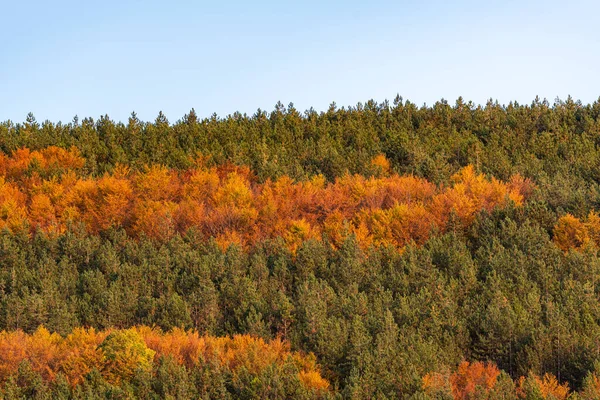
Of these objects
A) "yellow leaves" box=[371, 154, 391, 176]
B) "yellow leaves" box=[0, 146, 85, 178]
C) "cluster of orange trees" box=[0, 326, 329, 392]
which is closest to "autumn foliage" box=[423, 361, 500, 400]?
"cluster of orange trees" box=[0, 326, 329, 392]

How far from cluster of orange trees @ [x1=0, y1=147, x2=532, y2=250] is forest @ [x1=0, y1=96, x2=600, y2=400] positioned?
1.06 feet

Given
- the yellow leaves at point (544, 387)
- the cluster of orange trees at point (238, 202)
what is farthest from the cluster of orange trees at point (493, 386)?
the cluster of orange trees at point (238, 202)

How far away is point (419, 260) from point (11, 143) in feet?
229

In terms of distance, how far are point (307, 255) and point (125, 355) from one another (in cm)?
2844

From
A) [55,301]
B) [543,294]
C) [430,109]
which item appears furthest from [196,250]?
[430,109]

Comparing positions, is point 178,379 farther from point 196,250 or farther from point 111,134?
point 111,134

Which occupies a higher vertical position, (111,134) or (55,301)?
(111,134)

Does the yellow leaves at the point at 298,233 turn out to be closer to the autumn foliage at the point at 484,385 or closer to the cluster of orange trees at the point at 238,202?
the cluster of orange trees at the point at 238,202

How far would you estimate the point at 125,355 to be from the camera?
207 feet

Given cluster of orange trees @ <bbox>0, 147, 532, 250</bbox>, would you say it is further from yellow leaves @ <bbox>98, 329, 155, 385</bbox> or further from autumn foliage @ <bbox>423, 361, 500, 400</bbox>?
yellow leaves @ <bbox>98, 329, 155, 385</bbox>

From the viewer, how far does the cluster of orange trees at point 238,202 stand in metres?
105

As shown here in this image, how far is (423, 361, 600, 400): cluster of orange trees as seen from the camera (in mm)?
58594

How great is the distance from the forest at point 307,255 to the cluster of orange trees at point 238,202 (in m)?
0.32

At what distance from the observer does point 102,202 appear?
111875 millimetres
